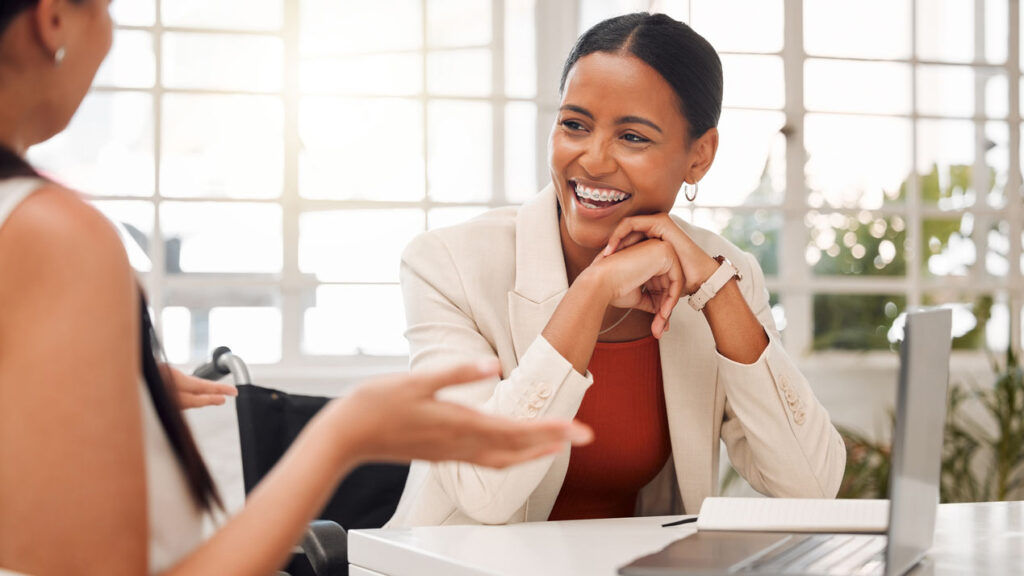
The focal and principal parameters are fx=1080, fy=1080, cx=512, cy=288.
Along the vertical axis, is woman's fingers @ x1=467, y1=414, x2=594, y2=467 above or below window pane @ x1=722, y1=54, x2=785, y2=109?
below

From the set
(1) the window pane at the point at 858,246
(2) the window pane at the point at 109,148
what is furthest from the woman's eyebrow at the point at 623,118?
(1) the window pane at the point at 858,246

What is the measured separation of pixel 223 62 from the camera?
348 cm

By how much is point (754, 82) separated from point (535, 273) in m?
2.36

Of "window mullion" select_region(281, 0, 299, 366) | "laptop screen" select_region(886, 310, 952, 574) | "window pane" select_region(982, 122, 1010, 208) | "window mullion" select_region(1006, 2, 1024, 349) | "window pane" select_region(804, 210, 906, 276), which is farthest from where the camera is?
"window pane" select_region(804, 210, 906, 276)

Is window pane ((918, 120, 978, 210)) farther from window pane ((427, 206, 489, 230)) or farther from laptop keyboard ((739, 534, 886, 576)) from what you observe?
laptop keyboard ((739, 534, 886, 576))

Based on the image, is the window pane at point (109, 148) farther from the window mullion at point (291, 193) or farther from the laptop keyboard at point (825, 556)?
the laptop keyboard at point (825, 556)

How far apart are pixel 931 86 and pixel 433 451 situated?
3.92 metres

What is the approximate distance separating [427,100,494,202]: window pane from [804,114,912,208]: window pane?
1.26m

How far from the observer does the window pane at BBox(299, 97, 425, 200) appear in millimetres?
3541

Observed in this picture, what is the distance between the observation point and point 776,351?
5.92 ft

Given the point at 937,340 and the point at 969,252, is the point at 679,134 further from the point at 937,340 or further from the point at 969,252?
the point at 969,252

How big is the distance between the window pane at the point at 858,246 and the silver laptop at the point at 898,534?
3.94 meters

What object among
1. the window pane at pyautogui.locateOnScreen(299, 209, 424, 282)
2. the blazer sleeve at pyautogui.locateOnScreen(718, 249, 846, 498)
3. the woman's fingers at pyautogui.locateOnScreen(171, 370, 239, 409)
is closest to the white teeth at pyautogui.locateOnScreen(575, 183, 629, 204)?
the blazer sleeve at pyautogui.locateOnScreen(718, 249, 846, 498)

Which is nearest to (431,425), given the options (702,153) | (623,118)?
(623,118)
